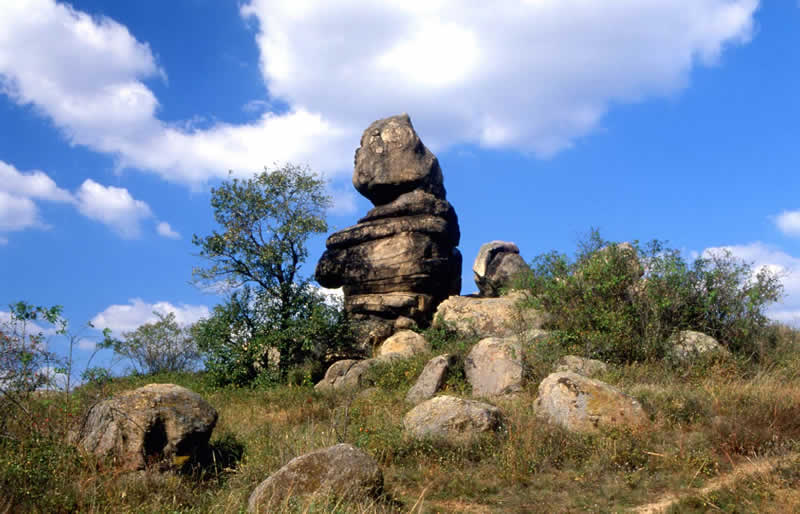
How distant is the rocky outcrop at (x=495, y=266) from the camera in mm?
34125

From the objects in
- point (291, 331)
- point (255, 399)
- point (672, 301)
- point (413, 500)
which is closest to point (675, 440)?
point (413, 500)

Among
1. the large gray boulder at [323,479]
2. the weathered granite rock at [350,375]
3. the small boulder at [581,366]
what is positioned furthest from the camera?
the weathered granite rock at [350,375]

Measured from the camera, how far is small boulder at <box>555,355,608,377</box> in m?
16.3

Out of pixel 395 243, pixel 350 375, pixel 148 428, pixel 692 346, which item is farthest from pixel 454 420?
pixel 395 243

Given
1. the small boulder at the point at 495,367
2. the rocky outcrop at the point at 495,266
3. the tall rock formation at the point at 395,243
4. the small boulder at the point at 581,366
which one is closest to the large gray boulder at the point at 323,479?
the small boulder at the point at 495,367

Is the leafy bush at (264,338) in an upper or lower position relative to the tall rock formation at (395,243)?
lower

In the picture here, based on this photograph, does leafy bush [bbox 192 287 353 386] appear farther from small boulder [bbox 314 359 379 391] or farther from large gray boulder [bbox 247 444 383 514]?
large gray boulder [bbox 247 444 383 514]

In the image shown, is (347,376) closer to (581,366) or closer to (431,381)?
(431,381)

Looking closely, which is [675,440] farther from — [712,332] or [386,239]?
[386,239]

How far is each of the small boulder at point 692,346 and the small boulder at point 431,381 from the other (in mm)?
6530

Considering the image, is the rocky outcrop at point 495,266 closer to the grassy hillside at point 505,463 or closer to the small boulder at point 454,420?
the grassy hillside at point 505,463

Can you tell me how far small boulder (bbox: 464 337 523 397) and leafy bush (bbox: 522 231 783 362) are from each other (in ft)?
5.83

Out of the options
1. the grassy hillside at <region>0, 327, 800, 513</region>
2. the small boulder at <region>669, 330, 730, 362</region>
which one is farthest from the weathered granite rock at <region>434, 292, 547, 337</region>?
the grassy hillside at <region>0, 327, 800, 513</region>

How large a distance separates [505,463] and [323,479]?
12.5 feet
